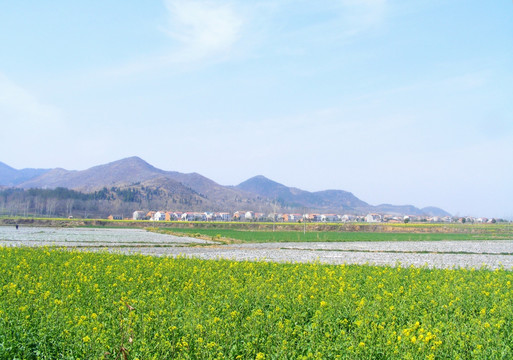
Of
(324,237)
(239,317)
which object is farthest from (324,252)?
(239,317)

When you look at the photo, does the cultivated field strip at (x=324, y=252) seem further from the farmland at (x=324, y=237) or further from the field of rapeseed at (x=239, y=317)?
the farmland at (x=324, y=237)

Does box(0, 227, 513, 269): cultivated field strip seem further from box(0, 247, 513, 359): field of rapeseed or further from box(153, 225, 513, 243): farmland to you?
box(153, 225, 513, 243): farmland

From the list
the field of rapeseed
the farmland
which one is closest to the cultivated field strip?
the field of rapeseed

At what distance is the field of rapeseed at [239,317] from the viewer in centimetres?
633

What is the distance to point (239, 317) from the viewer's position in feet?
27.7

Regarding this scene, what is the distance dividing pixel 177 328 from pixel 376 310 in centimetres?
386

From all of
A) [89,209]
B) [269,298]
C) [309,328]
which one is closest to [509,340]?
[309,328]

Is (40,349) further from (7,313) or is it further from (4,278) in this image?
(4,278)

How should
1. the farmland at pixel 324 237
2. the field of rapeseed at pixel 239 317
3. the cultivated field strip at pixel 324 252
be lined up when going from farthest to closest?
1. the farmland at pixel 324 237
2. the cultivated field strip at pixel 324 252
3. the field of rapeseed at pixel 239 317

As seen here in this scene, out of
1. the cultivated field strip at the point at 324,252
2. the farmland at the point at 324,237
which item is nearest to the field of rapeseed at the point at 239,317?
the cultivated field strip at the point at 324,252

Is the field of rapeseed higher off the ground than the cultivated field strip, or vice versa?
the field of rapeseed

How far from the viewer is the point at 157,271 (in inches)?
507

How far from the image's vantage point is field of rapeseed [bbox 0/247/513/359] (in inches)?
249

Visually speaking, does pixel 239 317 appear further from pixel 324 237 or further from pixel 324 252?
pixel 324 237
